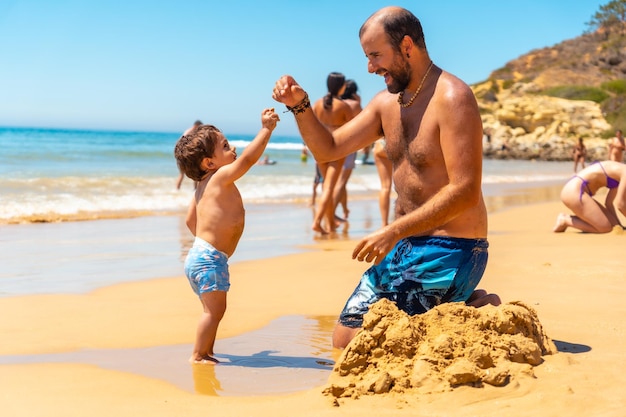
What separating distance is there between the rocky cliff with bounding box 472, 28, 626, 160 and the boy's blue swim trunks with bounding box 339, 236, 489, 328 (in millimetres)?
39497

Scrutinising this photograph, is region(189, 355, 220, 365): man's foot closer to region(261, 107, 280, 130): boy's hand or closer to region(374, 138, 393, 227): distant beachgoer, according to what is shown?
region(261, 107, 280, 130): boy's hand

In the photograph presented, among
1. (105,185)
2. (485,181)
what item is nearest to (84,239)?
(105,185)

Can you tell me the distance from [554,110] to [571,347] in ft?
150

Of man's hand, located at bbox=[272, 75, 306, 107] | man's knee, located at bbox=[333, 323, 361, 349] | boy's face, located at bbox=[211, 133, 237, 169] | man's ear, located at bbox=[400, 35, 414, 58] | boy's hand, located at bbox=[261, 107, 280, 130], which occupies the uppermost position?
man's ear, located at bbox=[400, 35, 414, 58]

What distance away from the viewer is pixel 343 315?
397cm

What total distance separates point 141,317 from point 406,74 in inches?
95.0

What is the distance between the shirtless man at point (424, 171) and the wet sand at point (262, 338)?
55cm

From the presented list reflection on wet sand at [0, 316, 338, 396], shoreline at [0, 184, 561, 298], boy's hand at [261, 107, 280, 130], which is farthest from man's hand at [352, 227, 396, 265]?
shoreline at [0, 184, 561, 298]

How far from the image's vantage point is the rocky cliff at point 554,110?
43719 millimetres

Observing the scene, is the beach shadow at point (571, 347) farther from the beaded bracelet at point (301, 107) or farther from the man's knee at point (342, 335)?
the beaded bracelet at point (301, 107)

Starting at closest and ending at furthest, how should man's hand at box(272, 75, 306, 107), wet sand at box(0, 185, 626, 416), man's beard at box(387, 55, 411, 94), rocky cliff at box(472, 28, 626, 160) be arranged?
wet sand at box(0, 185, 626, 416), man's beard at box(387, 55, 411, 94), man's hand at box(272, 75, 306, 107), rocky cliff at box(472, 28, 626, 160)

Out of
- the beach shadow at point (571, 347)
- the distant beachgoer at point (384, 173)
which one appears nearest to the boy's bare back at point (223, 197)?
the beach shadow at point (571, 347)

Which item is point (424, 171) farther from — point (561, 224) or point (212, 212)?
point (561, 224)

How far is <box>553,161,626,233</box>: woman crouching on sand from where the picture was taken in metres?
8.45
